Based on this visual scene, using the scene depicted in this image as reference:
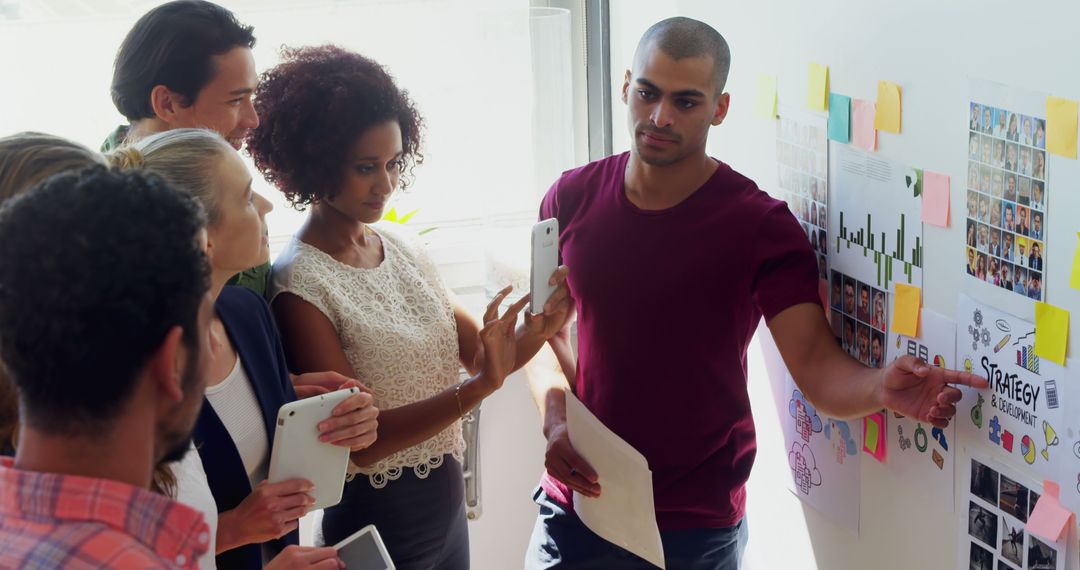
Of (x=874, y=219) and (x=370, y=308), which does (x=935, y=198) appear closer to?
(x=874, y=219)

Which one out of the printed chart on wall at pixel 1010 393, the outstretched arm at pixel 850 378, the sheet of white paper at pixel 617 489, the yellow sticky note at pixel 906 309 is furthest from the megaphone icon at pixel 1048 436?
the sheet of white paper at pixel 617 489

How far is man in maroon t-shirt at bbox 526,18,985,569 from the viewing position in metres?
1.81

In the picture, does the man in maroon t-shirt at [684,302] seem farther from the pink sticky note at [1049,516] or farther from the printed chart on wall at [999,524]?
the pink sticky note at [1049,516]

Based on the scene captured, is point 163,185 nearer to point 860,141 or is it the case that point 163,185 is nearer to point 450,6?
point 860,141

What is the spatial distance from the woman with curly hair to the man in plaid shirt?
895 millimetres

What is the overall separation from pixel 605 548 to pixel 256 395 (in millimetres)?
750

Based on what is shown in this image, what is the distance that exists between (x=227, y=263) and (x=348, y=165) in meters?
0.44

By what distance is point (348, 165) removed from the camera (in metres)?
1.91

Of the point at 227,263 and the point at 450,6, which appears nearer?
the point at 227,263

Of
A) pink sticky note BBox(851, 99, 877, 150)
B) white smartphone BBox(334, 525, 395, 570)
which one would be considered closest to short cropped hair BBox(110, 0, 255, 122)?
white smartphone BBox(334, 525, 395, 570)

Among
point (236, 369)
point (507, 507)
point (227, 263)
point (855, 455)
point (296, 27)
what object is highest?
point (296, 27)

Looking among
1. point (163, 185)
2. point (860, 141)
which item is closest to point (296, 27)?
point (860, 141)

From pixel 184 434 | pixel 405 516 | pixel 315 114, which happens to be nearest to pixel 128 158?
pixel 315 114

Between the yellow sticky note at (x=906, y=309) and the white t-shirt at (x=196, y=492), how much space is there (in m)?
1.07
